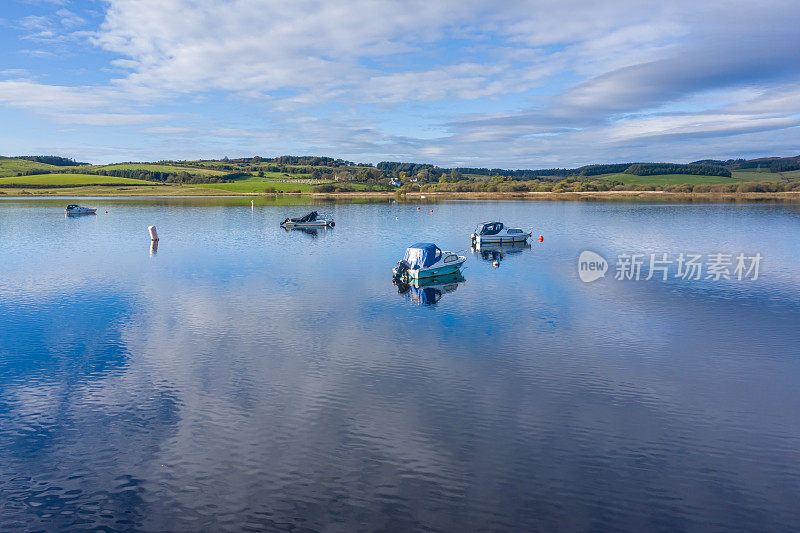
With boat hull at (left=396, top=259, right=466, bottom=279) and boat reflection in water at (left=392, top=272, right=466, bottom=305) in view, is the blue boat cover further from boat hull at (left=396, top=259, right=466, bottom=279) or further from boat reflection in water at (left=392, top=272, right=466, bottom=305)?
boat reflection in water at (left=392, top=272, right=466, bottom=305)

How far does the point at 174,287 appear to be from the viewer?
4153cm

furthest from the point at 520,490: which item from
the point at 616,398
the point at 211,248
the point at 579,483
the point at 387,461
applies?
the point at 211,248

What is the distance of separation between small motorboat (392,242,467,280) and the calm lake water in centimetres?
341

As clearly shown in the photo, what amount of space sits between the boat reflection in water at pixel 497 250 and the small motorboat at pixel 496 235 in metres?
0.65

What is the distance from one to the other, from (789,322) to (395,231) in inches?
2471

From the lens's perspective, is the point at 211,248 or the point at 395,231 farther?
the point at 395,231

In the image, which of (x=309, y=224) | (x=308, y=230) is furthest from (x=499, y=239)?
(x=309, y=224)

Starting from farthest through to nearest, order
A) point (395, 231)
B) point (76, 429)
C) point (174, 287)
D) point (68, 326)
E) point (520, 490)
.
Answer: point (395, 231) → point (174, 287) → point (68, 326) → point (76, 429) → point (520, 490)

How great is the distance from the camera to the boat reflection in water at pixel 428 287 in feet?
128

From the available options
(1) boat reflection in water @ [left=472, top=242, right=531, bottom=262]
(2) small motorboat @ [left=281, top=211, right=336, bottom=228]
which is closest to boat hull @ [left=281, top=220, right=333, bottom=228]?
(2) small motorboat @ [left=281, top=211, right=336, bottom=228]

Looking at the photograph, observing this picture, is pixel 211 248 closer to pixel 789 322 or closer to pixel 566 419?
pixel 566 419

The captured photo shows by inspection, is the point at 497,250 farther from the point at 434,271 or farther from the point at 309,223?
the point at 309,223

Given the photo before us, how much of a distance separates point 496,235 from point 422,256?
27.9 meters

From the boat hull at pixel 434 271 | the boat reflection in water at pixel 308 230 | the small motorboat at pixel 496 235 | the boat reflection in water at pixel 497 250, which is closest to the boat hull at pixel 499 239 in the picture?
the small motorboat at pixel 496 235
